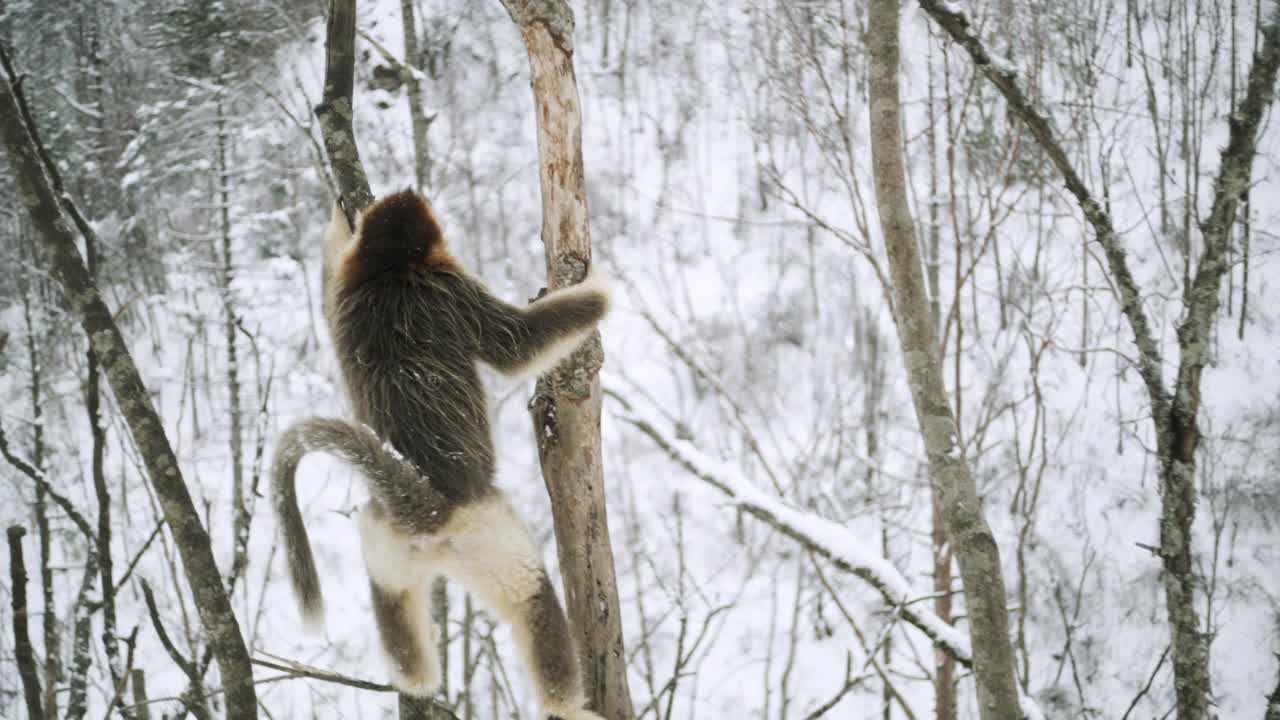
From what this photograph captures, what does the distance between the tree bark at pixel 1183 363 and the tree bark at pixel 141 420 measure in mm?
2970

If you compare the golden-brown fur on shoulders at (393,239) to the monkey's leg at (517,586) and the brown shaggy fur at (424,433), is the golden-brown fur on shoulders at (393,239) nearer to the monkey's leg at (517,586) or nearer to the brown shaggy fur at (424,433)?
the brown shaggy fur at (424,433)

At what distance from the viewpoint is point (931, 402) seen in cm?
283

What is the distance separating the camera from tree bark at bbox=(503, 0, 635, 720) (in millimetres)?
2510

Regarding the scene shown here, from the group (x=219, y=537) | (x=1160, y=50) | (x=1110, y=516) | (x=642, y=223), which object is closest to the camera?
(x=1110, y=516)

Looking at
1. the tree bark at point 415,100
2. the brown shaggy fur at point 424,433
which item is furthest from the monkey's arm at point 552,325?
the tree bark at point 415,100

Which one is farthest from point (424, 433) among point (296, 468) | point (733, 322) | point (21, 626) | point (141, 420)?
point (733, 322)

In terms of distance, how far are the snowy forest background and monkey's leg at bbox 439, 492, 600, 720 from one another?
2.79 m

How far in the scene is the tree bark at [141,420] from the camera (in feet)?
7.29

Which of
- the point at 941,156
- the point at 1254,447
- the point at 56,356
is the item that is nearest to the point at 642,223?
the point at 941,156

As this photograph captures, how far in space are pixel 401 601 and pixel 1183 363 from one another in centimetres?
311

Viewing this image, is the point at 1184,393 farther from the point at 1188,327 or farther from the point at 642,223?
the point at 642,223

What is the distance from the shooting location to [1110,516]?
9.34 meters

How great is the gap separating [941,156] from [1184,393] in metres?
11.5

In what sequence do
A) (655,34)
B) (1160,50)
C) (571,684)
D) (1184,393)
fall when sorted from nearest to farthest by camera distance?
1. (571,684)
2. (1184,393)
3. (1160,50)
4. (655,34)
